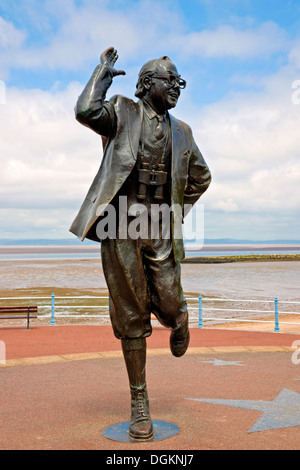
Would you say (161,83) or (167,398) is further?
(167,398)

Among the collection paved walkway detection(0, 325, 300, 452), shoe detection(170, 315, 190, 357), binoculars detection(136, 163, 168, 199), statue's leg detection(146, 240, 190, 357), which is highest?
binoculars detection(136, 163, 168, 199)

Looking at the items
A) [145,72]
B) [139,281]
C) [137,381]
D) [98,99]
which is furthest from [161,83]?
[137,381]

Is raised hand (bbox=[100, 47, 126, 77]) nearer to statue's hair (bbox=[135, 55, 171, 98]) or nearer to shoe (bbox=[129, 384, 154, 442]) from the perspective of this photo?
statue's hair (bbox=[135, 55, 171, 98])

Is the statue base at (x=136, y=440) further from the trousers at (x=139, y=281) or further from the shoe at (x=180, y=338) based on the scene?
the trousers at (x=139, y=281)

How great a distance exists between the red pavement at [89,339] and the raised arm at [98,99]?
512cm

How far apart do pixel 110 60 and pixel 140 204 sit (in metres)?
1.10

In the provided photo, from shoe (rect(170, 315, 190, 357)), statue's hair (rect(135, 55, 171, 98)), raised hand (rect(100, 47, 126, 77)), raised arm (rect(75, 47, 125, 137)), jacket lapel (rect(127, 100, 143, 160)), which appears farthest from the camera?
shoe (rect(170, 315, 190, 357))

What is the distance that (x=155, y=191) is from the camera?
12.5ft

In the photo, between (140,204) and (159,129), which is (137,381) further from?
(159,129)

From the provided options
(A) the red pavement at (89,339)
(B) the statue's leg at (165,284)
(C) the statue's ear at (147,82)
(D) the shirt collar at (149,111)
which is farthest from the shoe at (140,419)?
(A) the red pavement at (89,339)

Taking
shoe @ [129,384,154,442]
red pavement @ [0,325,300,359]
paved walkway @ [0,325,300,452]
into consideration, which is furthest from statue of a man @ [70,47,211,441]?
red pavement @ [0,325,300,359]

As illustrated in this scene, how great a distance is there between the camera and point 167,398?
4.90 m

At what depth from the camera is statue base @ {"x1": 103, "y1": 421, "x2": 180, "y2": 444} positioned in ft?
12.2

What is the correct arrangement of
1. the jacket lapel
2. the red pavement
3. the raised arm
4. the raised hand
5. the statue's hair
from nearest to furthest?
1. the raised arm
2. the raised hand
3. the jacket lapel
4. the statue's hair
5. the red pavement
